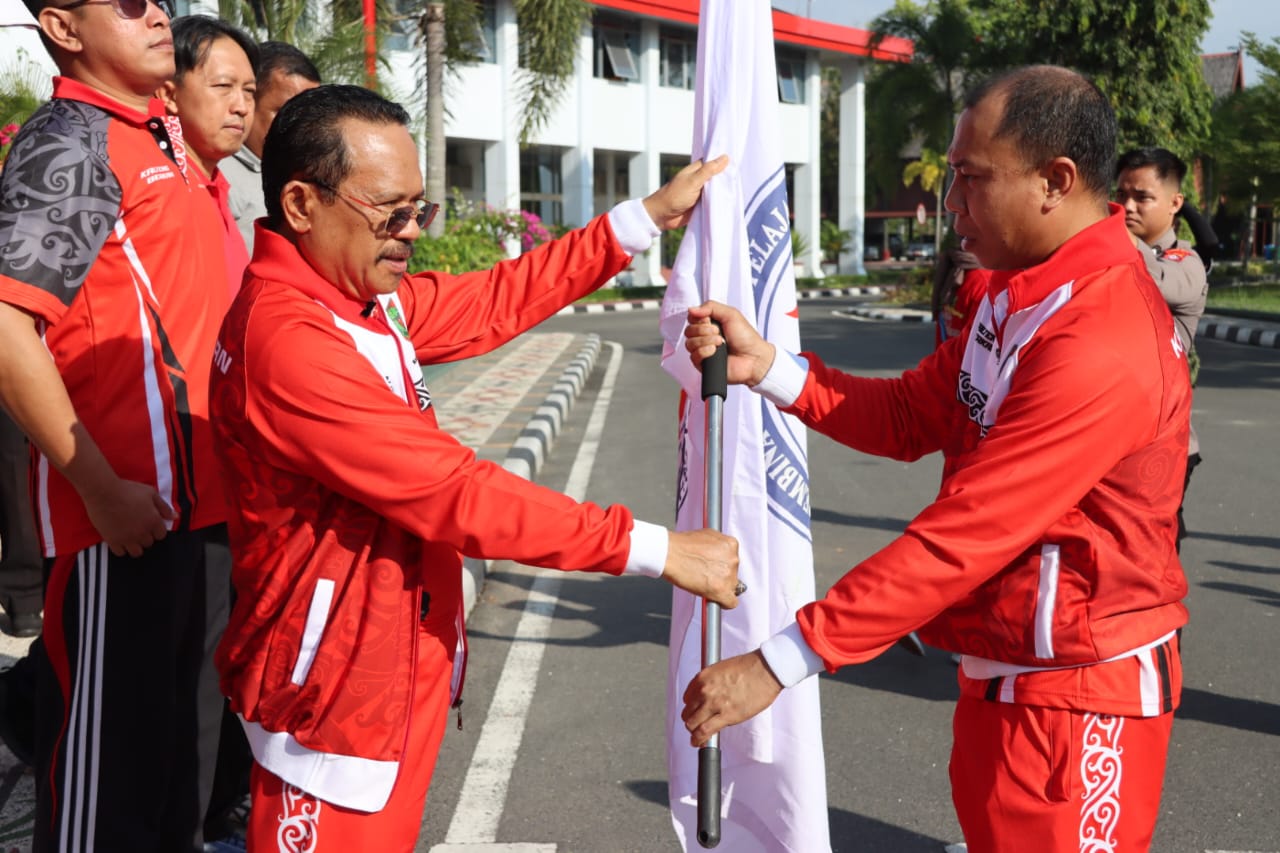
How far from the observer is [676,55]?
35000 mm

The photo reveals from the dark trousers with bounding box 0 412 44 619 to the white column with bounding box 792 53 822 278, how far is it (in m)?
34.4

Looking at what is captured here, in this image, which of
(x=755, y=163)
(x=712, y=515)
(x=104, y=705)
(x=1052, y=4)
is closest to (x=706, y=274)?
(x=755, y=163)

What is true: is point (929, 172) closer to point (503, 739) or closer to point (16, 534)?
point (16, 534)

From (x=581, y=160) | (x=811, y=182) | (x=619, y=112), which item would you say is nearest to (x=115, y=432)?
(x=581, y=160)

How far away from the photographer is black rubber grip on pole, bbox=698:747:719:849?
2.19m

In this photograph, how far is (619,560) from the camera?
216cm

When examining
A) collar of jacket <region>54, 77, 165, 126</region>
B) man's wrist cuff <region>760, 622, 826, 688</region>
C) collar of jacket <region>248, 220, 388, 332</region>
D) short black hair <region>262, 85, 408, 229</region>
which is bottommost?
man's wrist cuff <region>760, 622, 826, 688</region>

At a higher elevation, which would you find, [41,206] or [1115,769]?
[41,206]

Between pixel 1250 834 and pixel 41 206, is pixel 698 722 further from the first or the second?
pixel 1250 834

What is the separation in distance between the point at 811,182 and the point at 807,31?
14.8 ft

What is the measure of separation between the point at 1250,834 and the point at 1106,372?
6.82 feet

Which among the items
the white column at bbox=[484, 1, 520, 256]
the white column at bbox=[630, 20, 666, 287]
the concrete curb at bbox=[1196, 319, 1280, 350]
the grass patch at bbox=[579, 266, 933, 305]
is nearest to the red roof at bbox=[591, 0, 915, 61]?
Result: the white column at bbox=[630, 20, 666, 287]

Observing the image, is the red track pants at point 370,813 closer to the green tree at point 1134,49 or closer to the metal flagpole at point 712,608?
the metal flagpole at point 712,608

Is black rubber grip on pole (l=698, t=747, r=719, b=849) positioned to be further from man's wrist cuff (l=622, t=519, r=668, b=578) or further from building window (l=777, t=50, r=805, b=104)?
building window (l=777, t=50, r=805, b=104)
